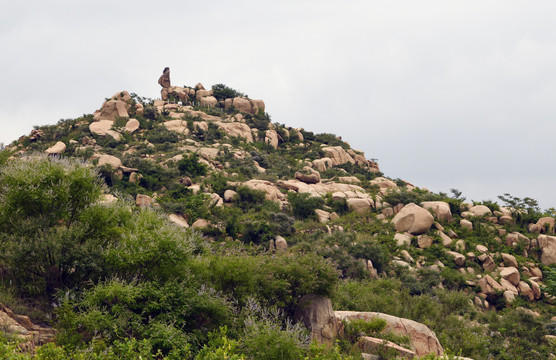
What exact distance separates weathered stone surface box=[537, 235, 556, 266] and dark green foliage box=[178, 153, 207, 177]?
3237 cm

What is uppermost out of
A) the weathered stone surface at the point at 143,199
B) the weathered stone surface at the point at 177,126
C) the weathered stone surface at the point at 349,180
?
the weathered stone surface at the point at 177,126

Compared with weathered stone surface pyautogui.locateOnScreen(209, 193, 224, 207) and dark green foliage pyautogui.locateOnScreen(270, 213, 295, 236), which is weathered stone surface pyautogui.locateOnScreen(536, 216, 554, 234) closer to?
dark green foliage pyautogui.locateOnScreen(270, 213, 295, 236)

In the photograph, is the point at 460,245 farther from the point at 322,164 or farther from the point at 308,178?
the point at 322,164

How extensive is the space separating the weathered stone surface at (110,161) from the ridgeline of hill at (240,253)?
202mm

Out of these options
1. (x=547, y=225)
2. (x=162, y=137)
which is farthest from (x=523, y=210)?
(x=162, y=137)

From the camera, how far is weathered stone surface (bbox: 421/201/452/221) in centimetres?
3634

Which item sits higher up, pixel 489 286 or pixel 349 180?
pixel 349 180

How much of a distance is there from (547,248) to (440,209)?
883cm

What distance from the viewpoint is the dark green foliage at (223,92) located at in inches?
2881

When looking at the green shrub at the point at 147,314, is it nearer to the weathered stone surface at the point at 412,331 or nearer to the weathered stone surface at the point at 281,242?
the weathered stone surface at the point at 412,331

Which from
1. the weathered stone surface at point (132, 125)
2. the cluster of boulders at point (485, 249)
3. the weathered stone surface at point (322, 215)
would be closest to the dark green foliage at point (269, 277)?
the cluster of boulders at point (485, 249)

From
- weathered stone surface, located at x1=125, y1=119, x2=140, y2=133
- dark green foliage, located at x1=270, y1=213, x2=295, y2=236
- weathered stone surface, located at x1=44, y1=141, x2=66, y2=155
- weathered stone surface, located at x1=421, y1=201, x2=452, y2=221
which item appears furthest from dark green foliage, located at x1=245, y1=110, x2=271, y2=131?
weathered stone surface, located at x1=421, y1=201, x2=452, y2=221

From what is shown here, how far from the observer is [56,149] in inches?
1705

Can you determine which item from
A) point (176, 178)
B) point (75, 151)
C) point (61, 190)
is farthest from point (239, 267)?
point (75, 151)
